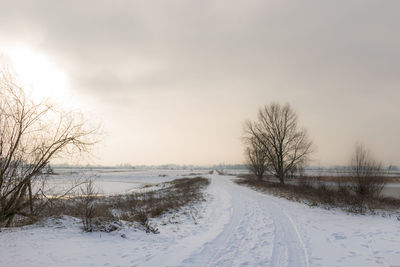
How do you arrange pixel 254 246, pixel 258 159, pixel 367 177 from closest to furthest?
1. pixel 254 246
2. pixel 367 177
3. pixel 258 159

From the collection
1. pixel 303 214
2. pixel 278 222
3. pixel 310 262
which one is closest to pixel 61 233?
pixel 310 262

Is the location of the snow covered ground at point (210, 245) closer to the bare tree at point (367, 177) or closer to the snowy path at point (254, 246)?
the snowy path at point (254, 246)

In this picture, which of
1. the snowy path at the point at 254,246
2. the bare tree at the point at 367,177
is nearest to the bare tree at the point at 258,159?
the bare tree at the point at 367,177

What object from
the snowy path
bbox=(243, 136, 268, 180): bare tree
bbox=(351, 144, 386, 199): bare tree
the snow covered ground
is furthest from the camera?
bbox=(243, 136, 268, 180): bare tree

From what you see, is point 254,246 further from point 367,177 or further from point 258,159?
point 258,159


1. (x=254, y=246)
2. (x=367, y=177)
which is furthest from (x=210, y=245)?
(x=367, y=177)

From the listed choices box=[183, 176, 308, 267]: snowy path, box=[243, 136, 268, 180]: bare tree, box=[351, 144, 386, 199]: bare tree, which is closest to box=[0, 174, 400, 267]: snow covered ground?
box=[183, 176, 308, 267]: snowy path

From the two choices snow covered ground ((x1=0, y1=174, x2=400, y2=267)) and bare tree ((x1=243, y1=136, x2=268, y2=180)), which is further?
bare tree ((x1=243, y1=136, x2=268, y2=180))

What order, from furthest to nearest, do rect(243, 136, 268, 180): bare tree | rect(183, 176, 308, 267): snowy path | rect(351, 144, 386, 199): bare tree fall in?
rect(243, 136, 268, 180): bare tree < rect(351, 144, 386, 199): bare tree < rect(183, 176, 308, 267): snowy path

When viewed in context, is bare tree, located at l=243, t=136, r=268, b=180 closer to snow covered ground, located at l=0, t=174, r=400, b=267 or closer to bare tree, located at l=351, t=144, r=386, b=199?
bare tree, located at l=351, t=144, r=386, b=199

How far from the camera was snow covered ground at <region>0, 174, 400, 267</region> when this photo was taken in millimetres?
5219

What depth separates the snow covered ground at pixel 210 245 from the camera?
17.1ft

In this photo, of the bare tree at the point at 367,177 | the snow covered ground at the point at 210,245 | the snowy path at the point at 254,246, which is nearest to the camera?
the snow covered ground at the point at 210,245

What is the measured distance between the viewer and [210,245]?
658 cm
